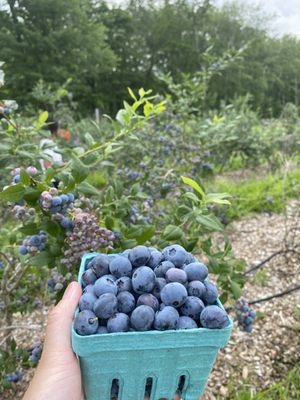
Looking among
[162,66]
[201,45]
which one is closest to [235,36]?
[201,45]

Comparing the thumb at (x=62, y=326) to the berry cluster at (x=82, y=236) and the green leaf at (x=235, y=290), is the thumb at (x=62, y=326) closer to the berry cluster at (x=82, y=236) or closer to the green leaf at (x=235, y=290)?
the berry cluster at (x=82, y=236)

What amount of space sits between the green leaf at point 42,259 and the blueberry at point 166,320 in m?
0.51

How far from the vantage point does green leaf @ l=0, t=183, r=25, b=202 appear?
0.93m

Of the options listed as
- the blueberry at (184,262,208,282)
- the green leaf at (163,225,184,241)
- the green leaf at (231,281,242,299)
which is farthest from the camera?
the green leaf at (231,281,242,299)

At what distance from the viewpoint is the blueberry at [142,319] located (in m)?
0.68

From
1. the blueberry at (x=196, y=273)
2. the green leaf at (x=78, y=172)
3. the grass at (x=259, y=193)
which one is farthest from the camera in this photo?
the grass at (x=259, y=193)

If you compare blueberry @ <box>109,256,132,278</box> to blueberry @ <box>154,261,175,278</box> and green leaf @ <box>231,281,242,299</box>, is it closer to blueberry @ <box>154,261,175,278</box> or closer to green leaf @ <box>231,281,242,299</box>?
blueberry @ <box>154,261,175,278</box>

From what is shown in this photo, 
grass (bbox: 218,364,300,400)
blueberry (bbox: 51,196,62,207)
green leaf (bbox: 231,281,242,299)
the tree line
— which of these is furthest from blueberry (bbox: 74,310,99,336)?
the tree line

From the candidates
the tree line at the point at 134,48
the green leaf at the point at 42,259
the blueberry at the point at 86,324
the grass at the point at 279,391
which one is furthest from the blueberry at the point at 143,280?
the tree line at the point at 134,48

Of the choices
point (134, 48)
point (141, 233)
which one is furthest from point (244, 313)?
point (134, 48)

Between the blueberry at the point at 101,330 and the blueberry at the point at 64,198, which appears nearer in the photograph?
the blueberry at the point at 101,330

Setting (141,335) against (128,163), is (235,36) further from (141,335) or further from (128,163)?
(141,335)

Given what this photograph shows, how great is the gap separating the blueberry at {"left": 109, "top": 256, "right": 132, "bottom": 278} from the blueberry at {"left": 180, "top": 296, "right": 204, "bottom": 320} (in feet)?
0.47

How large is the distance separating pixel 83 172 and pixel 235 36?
72.9 ft
